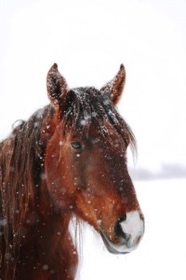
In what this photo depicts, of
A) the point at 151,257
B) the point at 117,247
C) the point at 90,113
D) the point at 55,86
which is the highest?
the point at 55,86

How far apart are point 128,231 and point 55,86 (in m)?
0.98

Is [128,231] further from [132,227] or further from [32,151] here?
[32,151]

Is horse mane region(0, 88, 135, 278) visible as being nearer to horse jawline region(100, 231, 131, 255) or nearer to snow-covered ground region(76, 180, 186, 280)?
snow-covered ground region(76, 180, 186, 280)

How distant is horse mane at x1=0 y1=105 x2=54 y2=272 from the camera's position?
271 cm

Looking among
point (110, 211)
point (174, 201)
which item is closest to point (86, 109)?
point (110, 211)

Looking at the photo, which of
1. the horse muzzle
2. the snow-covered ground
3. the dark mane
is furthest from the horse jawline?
the dark mane

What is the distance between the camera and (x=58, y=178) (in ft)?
8.83

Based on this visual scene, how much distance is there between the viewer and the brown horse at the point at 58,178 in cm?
257

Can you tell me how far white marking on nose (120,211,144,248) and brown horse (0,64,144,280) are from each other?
15cm

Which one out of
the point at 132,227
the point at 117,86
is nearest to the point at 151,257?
the point at 117,86

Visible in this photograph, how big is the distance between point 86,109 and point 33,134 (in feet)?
1.28

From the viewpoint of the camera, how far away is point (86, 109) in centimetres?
273

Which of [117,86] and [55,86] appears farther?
[117,86]

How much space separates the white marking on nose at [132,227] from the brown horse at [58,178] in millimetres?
145
